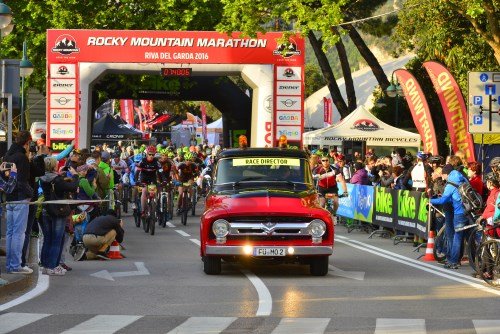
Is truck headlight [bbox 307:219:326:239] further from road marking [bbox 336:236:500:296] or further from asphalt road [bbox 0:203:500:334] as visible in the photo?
road marking [bbox 336:236:500:296]

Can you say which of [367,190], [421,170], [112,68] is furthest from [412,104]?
[112,68]

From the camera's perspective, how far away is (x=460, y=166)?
20172 millimetres

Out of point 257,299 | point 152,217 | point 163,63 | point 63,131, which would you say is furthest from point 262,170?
point 63,131

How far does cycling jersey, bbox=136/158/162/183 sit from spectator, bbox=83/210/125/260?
819 centimetres

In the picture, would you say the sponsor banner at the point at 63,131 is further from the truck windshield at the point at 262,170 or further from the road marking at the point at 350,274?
the road marking at the point at 350,274

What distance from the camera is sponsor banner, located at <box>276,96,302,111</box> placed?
36.5 m

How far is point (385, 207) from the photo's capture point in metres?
28.1

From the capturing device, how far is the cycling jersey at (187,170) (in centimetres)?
3296

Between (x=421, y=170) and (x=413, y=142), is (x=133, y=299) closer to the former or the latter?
(x=421, y=170)

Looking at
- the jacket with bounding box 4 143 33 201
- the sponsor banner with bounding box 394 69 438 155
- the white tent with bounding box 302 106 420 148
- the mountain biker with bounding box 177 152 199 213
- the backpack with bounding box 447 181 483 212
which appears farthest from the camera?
the white tent with bounding box 302 106 420 148

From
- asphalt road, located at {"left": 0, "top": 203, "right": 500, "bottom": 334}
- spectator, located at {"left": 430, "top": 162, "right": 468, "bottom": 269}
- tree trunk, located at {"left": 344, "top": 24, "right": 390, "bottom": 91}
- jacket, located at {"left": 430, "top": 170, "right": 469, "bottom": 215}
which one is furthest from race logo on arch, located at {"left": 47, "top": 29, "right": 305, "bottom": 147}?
jacket, located at {"left": 430, "top": 170, "right": 469, "bottom": 215}

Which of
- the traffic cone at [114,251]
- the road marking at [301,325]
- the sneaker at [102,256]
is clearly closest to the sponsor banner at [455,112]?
the traffic cone at [114,251]

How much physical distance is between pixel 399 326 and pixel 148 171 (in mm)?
16990

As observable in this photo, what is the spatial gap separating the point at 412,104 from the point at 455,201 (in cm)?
1393
